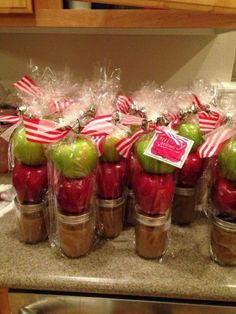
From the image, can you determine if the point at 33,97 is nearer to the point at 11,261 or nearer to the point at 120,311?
the point at 11,261

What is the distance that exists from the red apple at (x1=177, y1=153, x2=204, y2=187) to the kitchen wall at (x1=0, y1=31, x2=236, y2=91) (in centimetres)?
51

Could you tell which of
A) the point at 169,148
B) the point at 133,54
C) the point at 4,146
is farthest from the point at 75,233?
the point at 133,54

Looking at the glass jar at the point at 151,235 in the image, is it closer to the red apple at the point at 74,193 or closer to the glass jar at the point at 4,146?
the red apple at the point at 74,193

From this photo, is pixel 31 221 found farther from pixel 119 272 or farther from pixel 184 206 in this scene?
pixel 184 206

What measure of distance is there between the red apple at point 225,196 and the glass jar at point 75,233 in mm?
266

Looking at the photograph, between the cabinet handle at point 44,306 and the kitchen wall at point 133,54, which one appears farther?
the kitchen wall at point 133,54

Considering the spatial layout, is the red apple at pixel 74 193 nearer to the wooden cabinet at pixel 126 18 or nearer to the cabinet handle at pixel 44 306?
the cabinet handle at pixel 44 306

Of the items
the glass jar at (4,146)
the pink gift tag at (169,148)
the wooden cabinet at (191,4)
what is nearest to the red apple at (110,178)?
the pink gift tag at (169,148)

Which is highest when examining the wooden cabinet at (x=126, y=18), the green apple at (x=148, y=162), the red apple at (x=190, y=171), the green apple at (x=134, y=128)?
the wooden cabinet at (x=126, y=18)

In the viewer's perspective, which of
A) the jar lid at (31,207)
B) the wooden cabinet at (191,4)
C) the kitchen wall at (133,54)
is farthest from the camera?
the kitchen wall at (133,54)

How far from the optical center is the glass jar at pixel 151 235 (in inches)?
25.4

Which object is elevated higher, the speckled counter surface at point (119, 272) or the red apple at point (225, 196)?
the red apple at point (225, 196)

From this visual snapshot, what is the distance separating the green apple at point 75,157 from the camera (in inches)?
22.9

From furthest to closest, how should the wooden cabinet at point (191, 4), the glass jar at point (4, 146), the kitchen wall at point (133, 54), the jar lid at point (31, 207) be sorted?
the kitchen wall at point (133, 54) → the glass jar at point (4, 146) → the jar lid at point (31, 207) → the wooden cabinet at point (191, 4)
